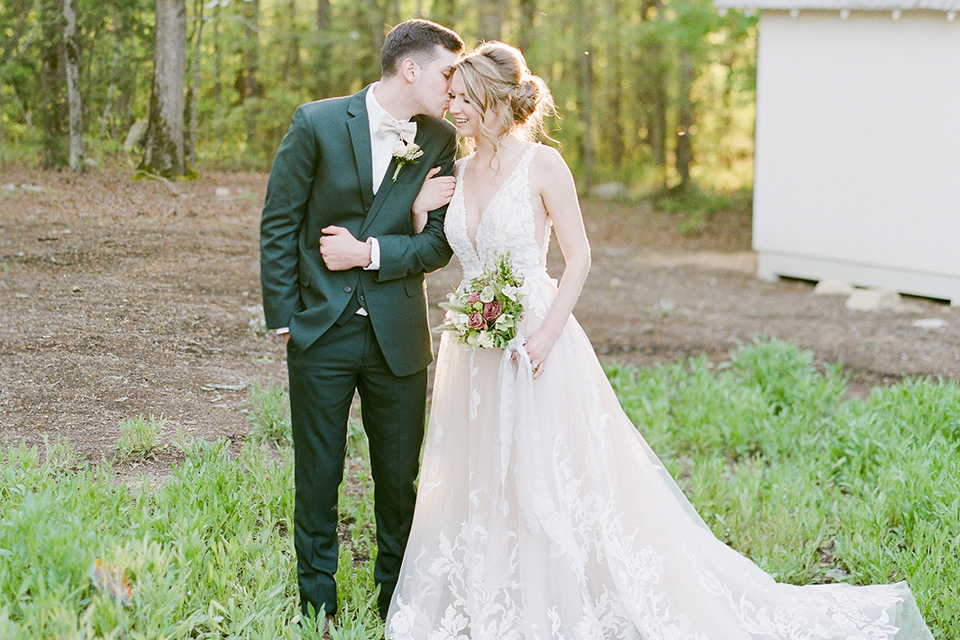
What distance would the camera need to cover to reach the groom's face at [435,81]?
3281mm

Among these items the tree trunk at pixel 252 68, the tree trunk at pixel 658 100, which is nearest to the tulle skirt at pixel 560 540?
the tree trunk at pixel 252 68

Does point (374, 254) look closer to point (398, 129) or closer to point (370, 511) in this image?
point (398, 129)

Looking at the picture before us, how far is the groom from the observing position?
10.4 feet

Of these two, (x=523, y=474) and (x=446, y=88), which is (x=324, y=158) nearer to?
(x=446, y=88)

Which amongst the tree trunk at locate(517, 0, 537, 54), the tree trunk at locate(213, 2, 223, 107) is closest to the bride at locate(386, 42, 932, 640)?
the tree trunk at locate(213, 2, 223, 107)

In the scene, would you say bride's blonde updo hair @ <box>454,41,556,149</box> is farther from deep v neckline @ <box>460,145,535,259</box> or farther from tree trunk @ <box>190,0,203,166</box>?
tree trunk @ <box>190,0,203,166</box>

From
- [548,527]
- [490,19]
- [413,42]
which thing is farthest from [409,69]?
[490,19]

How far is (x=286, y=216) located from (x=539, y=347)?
1.01 meters

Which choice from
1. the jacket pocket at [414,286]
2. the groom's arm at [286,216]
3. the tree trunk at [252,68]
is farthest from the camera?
the tree trunk at [252,68]

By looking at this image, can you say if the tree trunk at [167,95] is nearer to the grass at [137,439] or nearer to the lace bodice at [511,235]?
the grass at [137,439]

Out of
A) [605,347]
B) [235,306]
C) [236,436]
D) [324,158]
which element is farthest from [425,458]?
[605,347]

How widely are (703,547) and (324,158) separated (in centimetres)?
207

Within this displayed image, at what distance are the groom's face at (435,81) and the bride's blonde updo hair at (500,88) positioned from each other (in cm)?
5

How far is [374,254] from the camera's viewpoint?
3.20m
